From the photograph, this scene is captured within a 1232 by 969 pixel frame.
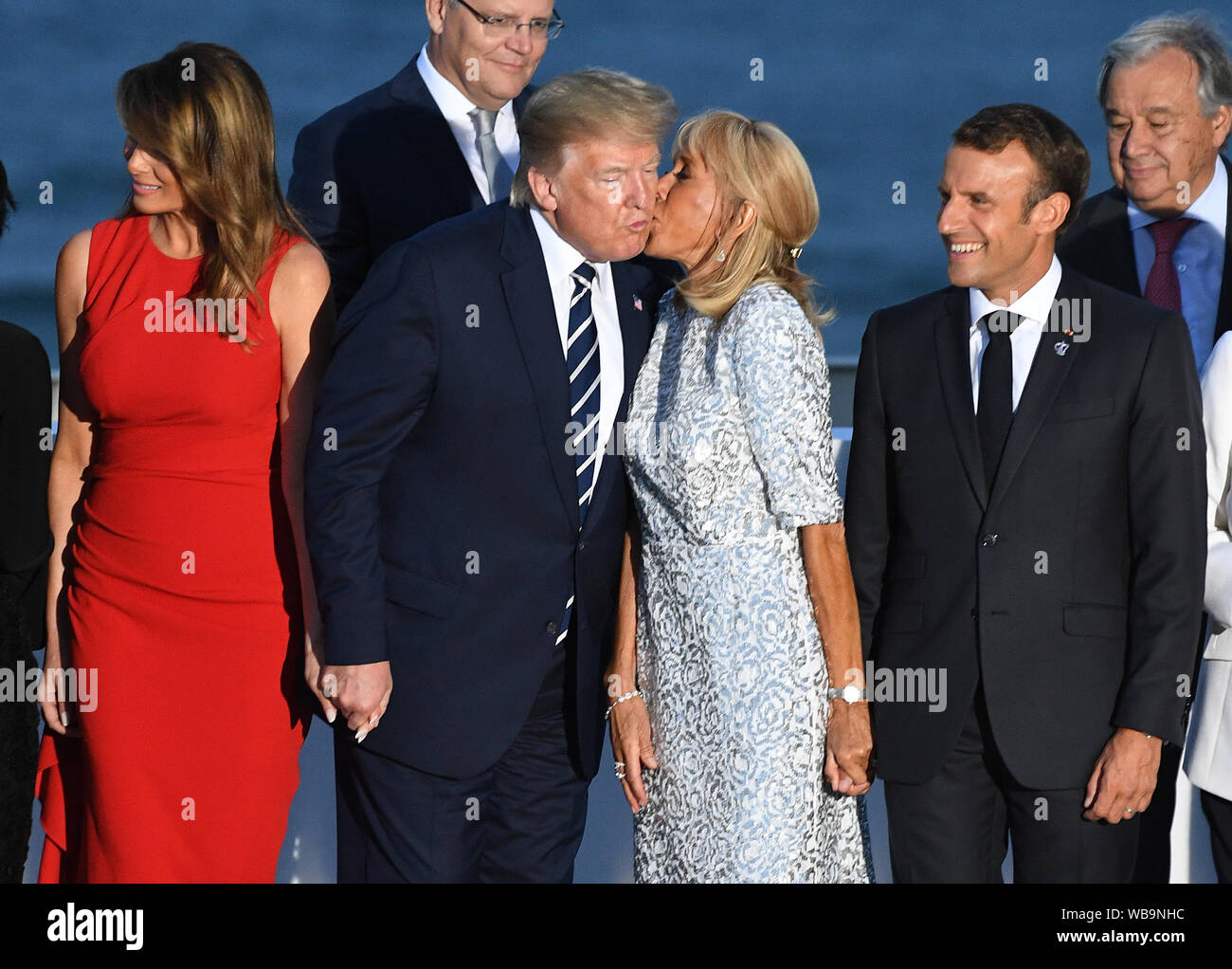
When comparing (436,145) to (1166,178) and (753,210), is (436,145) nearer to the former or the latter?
(753,210)

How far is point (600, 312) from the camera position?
2.34m

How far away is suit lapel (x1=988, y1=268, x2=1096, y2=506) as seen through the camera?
7.35ft

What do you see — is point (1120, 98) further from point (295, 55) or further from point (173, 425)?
point (295, 55)

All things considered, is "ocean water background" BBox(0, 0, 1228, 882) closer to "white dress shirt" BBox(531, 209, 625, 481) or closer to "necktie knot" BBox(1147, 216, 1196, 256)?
"necktie knot" BBox(1147, 216, 1196, 256)

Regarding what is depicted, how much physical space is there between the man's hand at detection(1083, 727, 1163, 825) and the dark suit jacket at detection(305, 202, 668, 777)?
792 millimetres

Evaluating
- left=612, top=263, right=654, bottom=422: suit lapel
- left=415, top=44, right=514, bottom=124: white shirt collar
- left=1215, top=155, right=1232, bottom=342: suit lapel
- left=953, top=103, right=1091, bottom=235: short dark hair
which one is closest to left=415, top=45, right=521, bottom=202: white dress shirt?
left=415, top=44, right=514, bottom=124: white shirt collar

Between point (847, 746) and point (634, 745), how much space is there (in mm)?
340

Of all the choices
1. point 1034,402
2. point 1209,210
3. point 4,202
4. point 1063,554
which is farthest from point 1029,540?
point 4,202

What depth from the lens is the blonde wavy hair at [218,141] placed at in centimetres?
218

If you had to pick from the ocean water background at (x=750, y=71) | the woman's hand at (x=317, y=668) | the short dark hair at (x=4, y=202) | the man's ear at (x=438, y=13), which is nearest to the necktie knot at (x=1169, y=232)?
the man's ear at (x=438, y=13)

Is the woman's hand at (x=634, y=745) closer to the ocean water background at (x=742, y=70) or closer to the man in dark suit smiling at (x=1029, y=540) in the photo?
the man in dark suit smiling at (x=1029, y=540)

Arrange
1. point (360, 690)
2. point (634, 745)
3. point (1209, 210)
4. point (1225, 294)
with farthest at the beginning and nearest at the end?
point (1209, 210) < point (1225, 294) < point (634, 745) < point (360, 690)

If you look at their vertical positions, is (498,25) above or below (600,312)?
above

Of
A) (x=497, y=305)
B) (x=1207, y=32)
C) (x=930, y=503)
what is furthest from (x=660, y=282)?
(x=1207, y=32)
